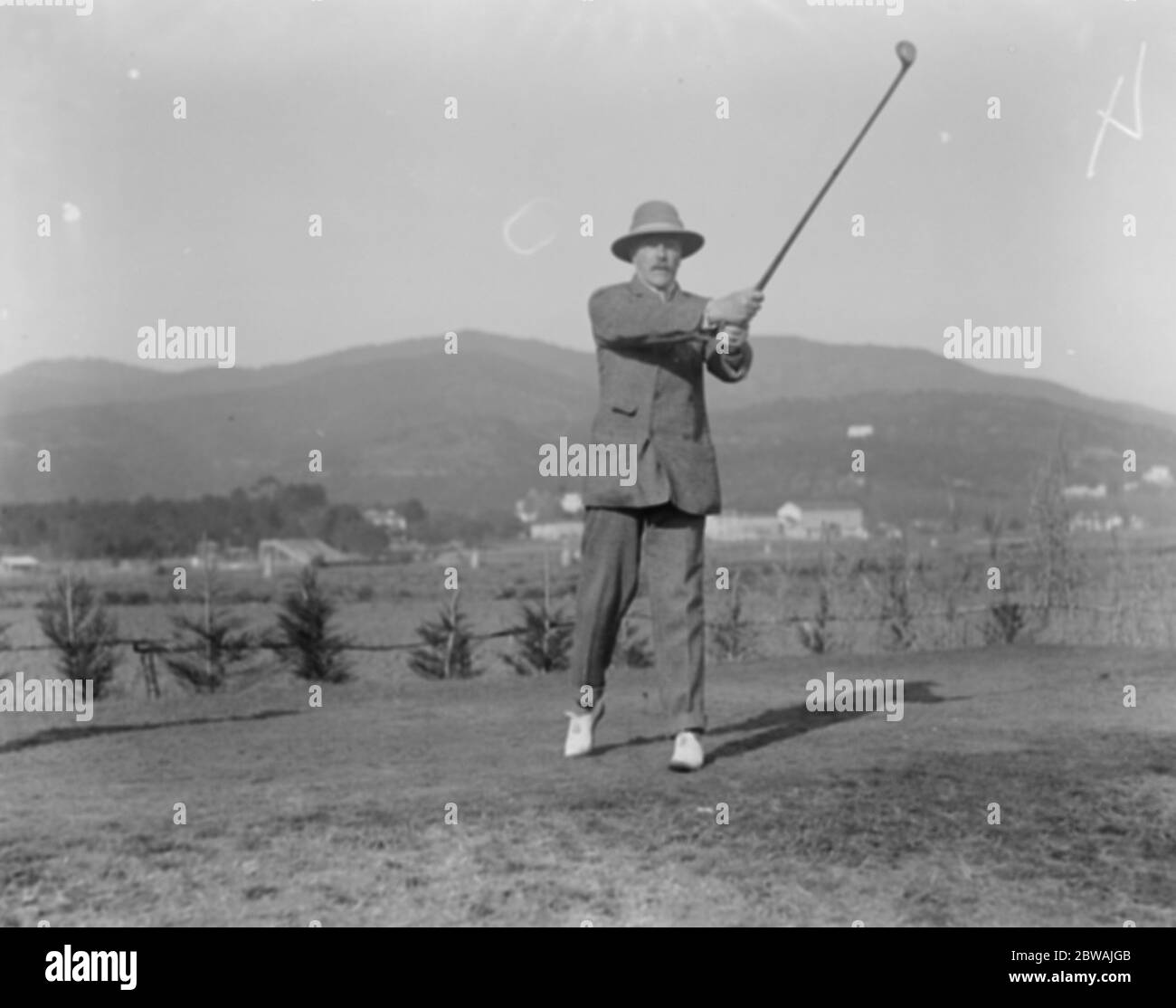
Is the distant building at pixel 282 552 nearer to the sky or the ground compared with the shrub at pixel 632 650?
nearer to the sky

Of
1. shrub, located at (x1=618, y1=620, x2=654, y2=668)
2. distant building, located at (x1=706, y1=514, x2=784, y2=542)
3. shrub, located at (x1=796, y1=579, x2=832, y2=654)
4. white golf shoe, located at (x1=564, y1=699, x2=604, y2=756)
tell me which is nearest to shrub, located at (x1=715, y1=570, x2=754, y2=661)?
shrub, located at (x1=796, y1=579, x2=832, y2=654)

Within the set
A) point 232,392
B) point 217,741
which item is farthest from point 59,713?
point 232,392

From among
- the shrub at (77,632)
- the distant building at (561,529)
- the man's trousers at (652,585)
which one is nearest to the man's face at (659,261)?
the man's trousers at (652,585)

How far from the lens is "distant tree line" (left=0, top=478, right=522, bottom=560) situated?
40.2m

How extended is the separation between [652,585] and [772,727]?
1363 millimetres

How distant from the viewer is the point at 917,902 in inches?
152

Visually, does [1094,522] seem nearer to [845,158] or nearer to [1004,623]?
[1004,623]

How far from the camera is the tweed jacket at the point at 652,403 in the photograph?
18.4 feet

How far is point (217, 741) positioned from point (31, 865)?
2551 millimetres

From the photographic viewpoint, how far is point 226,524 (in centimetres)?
5200

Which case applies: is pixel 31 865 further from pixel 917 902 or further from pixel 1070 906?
pixel 1070 906

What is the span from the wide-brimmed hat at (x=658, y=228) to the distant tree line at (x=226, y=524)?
29.7 metres

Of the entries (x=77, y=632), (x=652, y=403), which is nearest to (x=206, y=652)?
(x=77, y=632)

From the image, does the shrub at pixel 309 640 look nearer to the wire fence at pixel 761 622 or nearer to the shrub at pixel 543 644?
the wire fence at pixel 761 622
